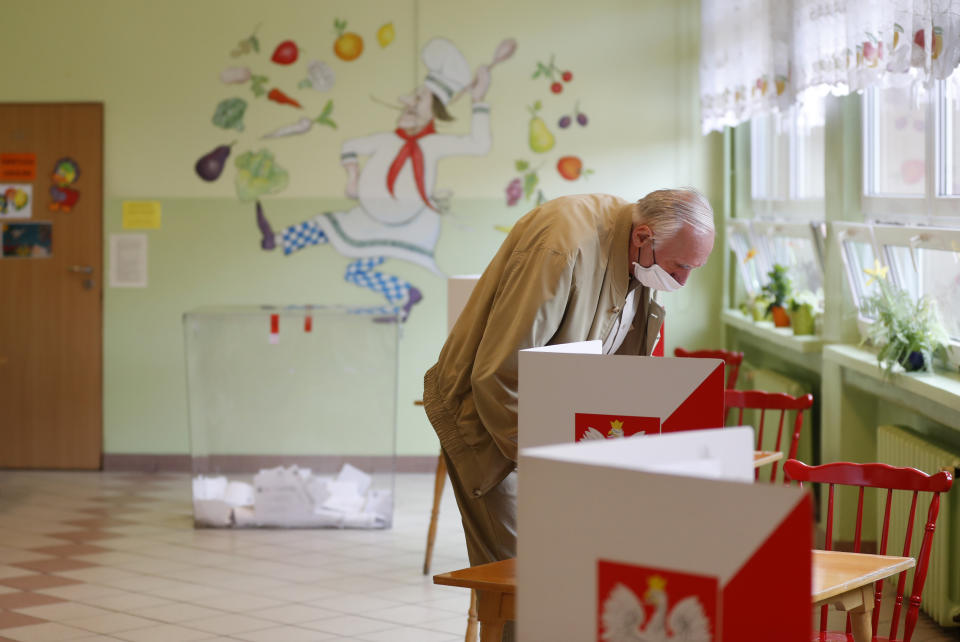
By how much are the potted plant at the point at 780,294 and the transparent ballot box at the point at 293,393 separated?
6.41 feet

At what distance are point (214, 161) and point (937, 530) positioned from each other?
484 cm

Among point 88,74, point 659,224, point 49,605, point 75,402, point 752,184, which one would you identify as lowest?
point 49,605

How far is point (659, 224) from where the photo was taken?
2.44 metres

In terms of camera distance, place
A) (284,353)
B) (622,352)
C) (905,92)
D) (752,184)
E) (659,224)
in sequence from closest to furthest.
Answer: (659,224) < (622,352) < (905,92) < (284,353) < (752,184)

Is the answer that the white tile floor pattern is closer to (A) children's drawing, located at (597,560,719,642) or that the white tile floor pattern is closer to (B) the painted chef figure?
(B) the painted chef figure

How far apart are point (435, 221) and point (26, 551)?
3.07 metres

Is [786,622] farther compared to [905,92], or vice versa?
[905,92]

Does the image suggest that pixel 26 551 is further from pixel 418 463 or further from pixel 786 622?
pixel 786 622

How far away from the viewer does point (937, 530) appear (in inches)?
144

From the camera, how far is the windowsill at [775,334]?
4938 mm

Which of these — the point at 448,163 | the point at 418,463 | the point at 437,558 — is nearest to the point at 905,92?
the point at 437,558

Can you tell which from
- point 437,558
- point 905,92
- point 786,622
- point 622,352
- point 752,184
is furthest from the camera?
point 752,184

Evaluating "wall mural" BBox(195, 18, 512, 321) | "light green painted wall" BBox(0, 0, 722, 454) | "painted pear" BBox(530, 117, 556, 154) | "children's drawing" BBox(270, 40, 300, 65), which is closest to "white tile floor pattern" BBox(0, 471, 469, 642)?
"light green painted wall" BBox(0, 0, 722, 454)

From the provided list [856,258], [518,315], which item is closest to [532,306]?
[518,315]
